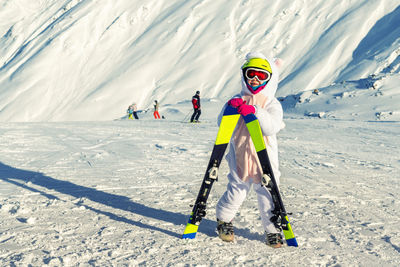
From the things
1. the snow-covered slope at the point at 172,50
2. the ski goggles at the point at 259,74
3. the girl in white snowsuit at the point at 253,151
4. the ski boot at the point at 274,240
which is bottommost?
→ the ski boot at the point at 274,240

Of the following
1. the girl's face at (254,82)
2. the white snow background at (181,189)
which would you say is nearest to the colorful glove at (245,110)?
the girl's face at (254,82)

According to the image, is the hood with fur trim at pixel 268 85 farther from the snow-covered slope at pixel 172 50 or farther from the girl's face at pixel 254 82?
the snow-covered slope at pixel 172 50

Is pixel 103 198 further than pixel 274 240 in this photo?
Yes

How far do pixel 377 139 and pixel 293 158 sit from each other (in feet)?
12.1

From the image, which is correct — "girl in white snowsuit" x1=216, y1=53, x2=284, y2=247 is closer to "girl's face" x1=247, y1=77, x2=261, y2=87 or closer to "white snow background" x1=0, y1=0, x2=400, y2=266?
"girl's face" x1=247, y1=77, x2=261, y2=87

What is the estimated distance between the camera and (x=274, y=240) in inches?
121

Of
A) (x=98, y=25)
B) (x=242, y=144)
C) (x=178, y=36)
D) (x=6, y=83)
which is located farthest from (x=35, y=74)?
(x=242, y=144)

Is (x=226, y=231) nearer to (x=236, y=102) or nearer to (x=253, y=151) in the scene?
(x=253, y=151)

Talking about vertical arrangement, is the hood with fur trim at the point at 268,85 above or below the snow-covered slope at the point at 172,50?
below

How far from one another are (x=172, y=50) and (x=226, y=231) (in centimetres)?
5741

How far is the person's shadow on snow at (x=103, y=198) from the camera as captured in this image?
3.48m

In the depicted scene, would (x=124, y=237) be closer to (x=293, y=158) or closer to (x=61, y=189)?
(x=61, y=189)

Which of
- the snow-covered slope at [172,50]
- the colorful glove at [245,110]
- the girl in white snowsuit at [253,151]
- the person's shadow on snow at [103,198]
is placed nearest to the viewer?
the colorful glove at [245,110]

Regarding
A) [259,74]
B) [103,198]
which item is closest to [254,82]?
[259,74]
